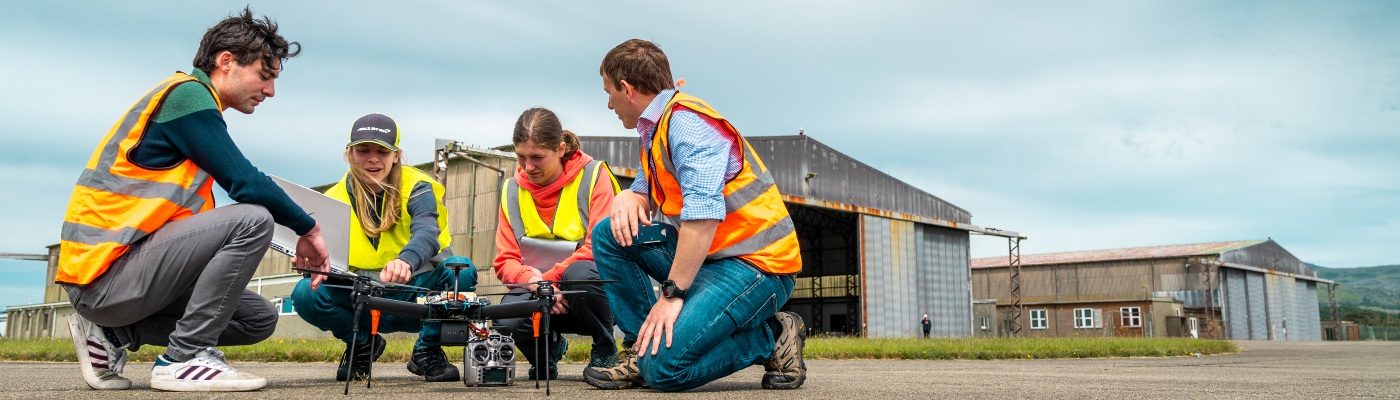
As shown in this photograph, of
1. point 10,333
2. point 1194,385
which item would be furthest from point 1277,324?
A: point 10,333

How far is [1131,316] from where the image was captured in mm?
46938

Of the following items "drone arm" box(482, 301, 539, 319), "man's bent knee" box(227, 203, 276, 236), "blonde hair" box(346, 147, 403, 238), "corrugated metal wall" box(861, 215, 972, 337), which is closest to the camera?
"man's bent knee" box(227, 203, 276, 236)

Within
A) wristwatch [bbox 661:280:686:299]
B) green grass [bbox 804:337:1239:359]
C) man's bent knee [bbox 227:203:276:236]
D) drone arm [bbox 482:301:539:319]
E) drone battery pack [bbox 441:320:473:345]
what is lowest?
green grass [bbox 804:337:1239:359]

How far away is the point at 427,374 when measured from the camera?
425cm

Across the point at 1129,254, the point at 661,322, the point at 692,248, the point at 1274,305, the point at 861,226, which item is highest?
the point at 1129,254

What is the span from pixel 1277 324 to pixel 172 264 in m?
58.3

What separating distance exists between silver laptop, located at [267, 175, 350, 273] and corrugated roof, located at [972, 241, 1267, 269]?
5117 centimetres

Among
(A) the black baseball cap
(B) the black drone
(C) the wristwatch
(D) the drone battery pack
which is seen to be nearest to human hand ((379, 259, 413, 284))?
(B) the black drone

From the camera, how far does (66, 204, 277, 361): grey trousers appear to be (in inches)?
123

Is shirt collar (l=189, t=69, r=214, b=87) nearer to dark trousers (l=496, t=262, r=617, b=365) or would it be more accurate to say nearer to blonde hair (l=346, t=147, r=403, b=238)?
blonde hair (l=346, t=147, r=403, b=238)

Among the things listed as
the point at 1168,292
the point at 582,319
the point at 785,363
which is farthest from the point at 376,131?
the point at 1168,292

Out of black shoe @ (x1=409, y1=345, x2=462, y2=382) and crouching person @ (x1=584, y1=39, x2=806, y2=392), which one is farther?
black shoe @ (x1=409, y1=345, x2=462, y2=382)

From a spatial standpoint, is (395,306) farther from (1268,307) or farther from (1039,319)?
(1268,307)

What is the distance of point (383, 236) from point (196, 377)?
1226mm
